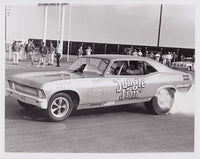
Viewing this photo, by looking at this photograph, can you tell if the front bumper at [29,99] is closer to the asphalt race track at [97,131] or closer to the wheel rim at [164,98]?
the asphalt race track at [97,131]

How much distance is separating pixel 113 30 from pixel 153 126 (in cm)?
99

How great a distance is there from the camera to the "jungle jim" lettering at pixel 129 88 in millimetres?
Answer: 3527

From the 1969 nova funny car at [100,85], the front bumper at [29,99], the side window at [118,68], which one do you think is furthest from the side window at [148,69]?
the front bumper at [29,99]

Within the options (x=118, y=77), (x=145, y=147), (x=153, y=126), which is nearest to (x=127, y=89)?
(x=118, y=77)

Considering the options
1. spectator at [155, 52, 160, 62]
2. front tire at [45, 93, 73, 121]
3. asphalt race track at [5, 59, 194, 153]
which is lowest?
asphalt race track at [5, 59, 194, 153]

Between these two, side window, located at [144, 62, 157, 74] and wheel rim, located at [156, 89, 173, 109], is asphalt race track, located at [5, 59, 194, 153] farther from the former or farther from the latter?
side window, located at [144, 62, 157, 74]

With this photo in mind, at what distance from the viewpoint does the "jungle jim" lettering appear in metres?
3.53

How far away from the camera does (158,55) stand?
3756 mm

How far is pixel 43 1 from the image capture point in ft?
10.7

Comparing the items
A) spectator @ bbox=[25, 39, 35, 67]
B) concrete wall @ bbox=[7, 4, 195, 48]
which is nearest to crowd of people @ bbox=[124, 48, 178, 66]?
concrete wall @ bbox=[7, 4, 195, 48]

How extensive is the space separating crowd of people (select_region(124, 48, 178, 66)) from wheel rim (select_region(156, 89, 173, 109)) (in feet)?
1.02

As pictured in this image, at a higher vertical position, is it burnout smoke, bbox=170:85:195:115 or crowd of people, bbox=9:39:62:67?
crowd of people, bbox=9:39:62:67

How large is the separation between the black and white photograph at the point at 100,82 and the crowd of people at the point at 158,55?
0.03 feet

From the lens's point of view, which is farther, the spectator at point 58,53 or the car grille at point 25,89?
the spectator at point 58,53
